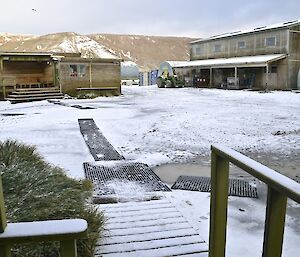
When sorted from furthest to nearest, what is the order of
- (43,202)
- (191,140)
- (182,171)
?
(191,140) < (182,171) < (43,202)

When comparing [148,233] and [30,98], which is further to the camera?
[30,98]

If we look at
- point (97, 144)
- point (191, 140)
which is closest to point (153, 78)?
point (191, 140)

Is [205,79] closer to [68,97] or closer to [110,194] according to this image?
[68,97]

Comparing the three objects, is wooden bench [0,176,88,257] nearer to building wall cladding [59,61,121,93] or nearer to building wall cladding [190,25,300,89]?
building wall cladding [59,61,121,93]

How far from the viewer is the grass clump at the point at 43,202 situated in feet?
8.97

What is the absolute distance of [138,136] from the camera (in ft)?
30.3

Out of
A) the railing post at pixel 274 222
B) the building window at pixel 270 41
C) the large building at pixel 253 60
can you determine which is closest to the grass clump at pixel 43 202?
the railing post at pixel 274 222

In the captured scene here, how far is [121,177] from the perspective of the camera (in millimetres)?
5406

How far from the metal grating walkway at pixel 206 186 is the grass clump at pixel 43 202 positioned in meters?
1.69

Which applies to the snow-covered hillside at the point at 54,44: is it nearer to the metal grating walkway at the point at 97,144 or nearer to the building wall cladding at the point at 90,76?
the building wall cladding at the point at 90,76

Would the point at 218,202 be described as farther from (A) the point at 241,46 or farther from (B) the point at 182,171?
(A) the point at 241,46

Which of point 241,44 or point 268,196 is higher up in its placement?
point 241,44

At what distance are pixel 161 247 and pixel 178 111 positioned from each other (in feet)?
39.3

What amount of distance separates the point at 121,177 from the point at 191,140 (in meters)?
3.73
